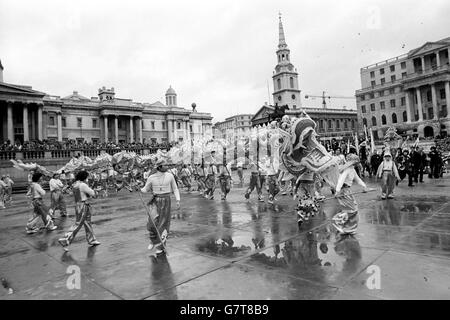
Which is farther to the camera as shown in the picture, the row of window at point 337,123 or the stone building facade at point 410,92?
the row of window at point 337,123

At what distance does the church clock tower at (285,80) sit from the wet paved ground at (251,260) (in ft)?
263

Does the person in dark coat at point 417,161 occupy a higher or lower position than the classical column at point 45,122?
lower

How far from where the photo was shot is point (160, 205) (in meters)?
5.72

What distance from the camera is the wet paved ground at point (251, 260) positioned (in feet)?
11.9

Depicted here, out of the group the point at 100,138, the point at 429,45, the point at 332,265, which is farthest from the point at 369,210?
the point at 429,45

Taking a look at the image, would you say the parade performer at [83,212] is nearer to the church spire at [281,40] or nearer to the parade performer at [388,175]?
the parade performer at [388,175]

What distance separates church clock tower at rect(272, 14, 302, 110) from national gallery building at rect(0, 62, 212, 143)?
2352 centimetres

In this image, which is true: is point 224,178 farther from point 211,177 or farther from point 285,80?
point 285,80

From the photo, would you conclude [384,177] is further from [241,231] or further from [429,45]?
[429,45]

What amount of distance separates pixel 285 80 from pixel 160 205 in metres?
84.5

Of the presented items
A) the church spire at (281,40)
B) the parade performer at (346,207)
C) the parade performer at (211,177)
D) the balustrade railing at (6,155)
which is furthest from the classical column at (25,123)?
the church spire at (281,40)

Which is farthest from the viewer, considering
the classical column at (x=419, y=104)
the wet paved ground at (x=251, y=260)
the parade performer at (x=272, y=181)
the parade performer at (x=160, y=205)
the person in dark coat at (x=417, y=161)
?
the classical column at (x=419, y=104)

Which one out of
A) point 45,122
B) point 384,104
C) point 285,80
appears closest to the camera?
point 45,122

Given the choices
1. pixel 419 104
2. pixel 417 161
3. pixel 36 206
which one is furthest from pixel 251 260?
pixel 419 104
